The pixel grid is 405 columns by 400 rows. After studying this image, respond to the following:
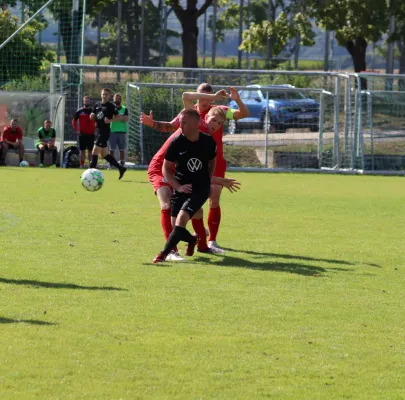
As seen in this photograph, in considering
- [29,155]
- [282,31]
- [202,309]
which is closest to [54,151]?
[29,155]

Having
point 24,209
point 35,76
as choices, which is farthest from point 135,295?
point 35,76

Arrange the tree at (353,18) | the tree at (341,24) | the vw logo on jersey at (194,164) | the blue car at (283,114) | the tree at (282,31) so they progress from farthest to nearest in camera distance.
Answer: the tree at (282,31) → the tree at (341,24) → the tree at (353,18) → the blue car at (283,114) → the vw logo on jersey at (194,164)

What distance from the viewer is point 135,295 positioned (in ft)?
29.5

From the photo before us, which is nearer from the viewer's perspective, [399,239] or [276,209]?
[399,239]

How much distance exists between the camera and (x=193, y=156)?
10531 millimetres

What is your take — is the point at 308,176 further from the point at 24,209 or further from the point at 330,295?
the point at 330,295

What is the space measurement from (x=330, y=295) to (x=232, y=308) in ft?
3.74

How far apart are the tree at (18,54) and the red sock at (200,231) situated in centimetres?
2209

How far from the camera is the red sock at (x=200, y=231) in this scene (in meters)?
11.7

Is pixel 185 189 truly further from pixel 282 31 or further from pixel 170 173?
pixel 282 31

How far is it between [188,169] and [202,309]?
2490mm

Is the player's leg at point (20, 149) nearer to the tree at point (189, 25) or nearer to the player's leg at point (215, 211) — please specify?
the player's leg at point (215, 211)

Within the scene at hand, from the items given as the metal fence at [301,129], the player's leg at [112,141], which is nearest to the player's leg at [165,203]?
the player's leg at [112,141]

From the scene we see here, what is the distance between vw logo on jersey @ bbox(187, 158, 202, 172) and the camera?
10.5 meters
